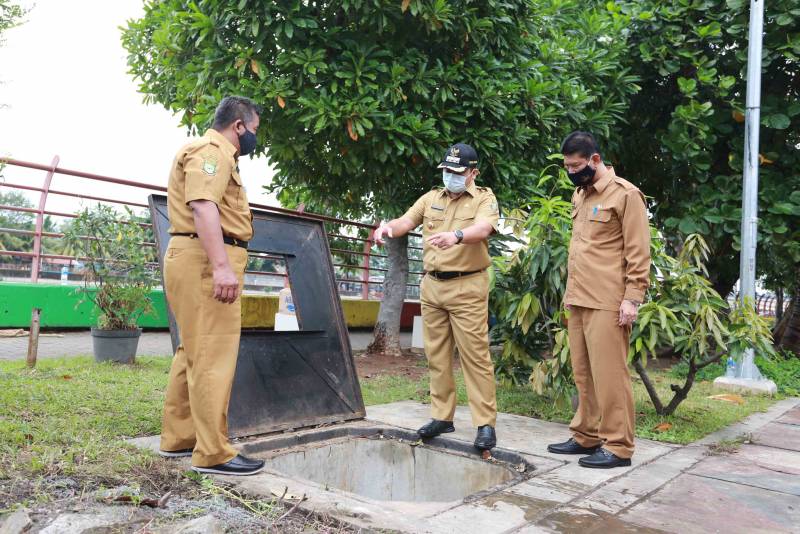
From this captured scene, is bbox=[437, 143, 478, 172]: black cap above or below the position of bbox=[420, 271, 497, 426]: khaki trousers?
above

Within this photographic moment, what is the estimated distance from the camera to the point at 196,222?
299 centimetres

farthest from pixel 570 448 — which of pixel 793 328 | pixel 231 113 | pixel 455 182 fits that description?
pixel 793 328

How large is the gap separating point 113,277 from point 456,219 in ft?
12.0

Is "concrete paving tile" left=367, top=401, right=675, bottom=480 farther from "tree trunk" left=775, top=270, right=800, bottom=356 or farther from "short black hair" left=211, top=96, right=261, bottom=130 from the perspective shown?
"tree trunk" left=775, top=270, right=800, bottom=356

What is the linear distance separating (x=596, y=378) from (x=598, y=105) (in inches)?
232

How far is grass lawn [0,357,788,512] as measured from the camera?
2.94m

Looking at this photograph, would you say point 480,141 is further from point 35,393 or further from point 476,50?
point 35,393

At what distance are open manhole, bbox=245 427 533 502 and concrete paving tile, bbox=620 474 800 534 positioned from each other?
2.53 ft

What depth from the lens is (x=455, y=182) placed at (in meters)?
4.16

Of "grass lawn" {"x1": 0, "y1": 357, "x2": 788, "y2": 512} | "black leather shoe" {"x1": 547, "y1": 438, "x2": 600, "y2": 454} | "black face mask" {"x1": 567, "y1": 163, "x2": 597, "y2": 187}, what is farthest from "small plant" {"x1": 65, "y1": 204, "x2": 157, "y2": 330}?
"black face mask" {"x1": 567, "y1": 163, "x2": 597, "y2": 187}

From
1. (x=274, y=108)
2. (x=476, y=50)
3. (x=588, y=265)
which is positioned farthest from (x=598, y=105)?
(x=588, y=265)

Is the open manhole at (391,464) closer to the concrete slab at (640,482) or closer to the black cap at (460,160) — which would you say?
the concrete slab at (640,482)

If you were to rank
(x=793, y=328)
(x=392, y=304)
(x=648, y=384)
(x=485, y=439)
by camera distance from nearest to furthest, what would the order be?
(x=485, y=439) → (x=648, y=384) → (x=392, y=304) → (x=793, y=328)

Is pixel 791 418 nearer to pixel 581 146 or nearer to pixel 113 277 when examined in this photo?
pixel 581 146
